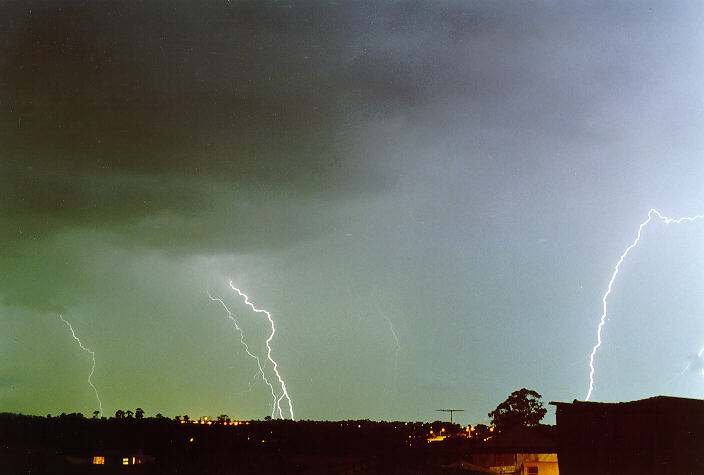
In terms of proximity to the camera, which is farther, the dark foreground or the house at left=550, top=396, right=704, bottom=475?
the dark foreground

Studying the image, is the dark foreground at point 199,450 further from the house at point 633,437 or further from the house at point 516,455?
the house at point 633,437

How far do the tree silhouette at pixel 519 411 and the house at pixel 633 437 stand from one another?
4655cm

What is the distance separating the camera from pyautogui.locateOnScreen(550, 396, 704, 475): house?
17.2 meters

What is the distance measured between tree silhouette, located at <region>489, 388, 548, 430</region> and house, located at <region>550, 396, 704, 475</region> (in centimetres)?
4655

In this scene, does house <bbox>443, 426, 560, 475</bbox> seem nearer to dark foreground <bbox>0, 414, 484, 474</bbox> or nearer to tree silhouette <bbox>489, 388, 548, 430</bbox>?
dark foreground <bbox>0, 414, 484, 474</bbox>

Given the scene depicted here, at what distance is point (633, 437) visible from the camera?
18.2 m

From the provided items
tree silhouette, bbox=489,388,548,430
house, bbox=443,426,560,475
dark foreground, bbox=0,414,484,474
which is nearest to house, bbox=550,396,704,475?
house, bbox=443,426,560,475

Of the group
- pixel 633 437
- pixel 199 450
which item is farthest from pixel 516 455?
pixel 199 450

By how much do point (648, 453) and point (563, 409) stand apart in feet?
10.6

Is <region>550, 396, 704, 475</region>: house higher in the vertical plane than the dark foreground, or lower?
higher

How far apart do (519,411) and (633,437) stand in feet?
164

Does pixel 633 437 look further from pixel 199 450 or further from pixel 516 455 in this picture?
pixel 199 450

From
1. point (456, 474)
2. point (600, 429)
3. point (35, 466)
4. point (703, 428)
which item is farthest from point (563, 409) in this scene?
point (35, 466)

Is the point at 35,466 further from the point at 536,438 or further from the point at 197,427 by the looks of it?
the point at 197,427
